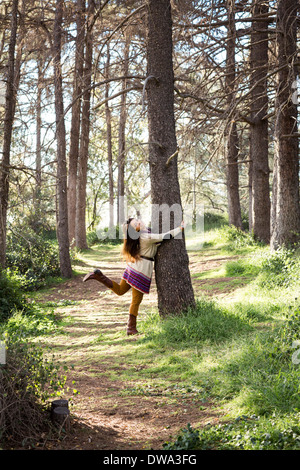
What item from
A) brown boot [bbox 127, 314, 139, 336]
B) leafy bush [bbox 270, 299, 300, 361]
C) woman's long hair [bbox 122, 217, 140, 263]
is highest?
woman's long hair [bbox 122, 217, 140, 263]

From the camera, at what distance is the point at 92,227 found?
3000 centimetres

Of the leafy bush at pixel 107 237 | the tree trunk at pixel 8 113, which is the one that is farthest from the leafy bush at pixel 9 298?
the leafy bush at pixel 107 237

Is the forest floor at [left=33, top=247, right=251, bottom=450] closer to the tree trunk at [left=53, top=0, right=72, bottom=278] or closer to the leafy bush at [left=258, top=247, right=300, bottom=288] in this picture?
the leafy bush at [left=258, top=247, right=300, bottom=288]

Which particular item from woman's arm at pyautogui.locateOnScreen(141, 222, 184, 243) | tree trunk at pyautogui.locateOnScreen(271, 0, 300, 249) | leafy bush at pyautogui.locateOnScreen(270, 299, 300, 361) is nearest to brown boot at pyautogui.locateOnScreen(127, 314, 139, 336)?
woman's arm at pyautogui.locateOnScreen(141, 222, 184, 243)

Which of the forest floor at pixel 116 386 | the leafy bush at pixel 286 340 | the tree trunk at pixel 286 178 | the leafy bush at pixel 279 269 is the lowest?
the forest floor at pixel 116 386

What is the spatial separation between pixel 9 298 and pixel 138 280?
304 cm

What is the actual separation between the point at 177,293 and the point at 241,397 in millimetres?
2955

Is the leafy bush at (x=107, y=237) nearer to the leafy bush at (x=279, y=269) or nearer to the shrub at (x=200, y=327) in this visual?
the leafy bush at (x=279, y=269)

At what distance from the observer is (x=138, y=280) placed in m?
6.99

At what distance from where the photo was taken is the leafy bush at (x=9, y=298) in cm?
837

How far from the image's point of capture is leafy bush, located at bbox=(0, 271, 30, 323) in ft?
27.5

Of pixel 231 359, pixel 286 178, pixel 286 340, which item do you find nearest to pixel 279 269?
pixel 286 178

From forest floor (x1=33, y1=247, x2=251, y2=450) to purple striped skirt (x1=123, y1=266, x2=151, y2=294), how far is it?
68cm
